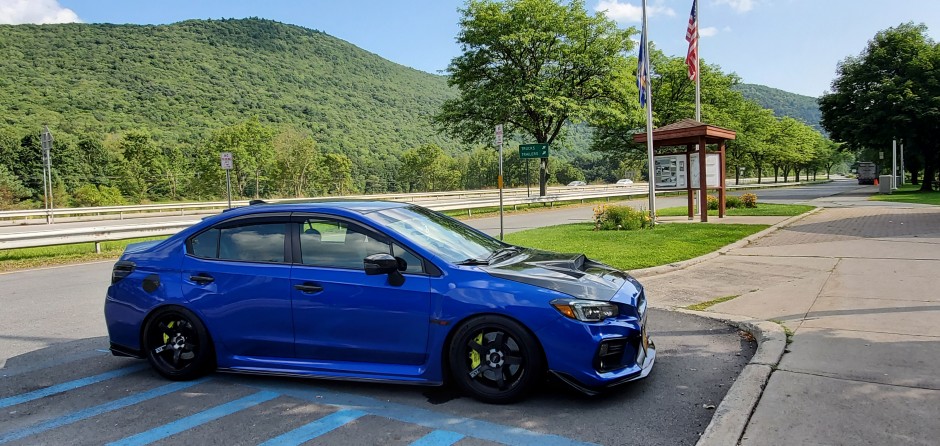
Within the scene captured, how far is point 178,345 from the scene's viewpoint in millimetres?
4859

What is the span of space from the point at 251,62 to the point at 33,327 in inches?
5464

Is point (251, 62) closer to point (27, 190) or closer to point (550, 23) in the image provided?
point (27, 190)

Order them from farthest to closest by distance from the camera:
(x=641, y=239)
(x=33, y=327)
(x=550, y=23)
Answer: (x=550, y=23), (x=641, y=239), (x=33, y=327)

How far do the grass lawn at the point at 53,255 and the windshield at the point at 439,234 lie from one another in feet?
40.9

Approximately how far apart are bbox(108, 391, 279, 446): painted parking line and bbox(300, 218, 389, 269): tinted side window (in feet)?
3.59

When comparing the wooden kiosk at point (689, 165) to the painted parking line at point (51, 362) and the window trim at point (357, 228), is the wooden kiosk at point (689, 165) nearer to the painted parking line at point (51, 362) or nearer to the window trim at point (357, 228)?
the window trim at point (357, 228)

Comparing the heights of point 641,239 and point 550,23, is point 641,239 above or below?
below

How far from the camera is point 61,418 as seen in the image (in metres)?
4.03

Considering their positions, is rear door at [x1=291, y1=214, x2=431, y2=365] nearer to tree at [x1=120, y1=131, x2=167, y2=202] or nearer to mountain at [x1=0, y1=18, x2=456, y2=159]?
mountain at [x1=0, y1=18, x2=456, y2=159]

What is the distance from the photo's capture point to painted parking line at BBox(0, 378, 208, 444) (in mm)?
3762

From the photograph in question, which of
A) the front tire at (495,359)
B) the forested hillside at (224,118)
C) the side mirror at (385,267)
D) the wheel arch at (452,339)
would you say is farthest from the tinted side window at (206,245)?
the forested hillside at (224,118)

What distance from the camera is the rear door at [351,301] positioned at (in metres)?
4.20

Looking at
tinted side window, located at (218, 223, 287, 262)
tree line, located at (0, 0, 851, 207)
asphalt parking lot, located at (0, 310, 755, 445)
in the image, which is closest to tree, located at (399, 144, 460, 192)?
tree line, located at (0, 0, 851, 207)

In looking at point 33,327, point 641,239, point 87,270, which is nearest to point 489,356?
point 33,327
